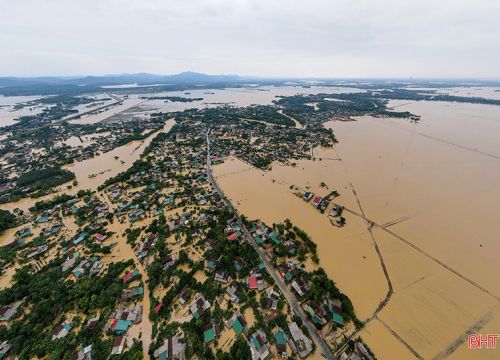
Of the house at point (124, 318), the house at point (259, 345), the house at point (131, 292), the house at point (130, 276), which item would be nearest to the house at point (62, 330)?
the house at point (124, 318)

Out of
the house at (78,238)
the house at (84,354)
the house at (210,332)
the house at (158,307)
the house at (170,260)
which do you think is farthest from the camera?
the house at (78,238)

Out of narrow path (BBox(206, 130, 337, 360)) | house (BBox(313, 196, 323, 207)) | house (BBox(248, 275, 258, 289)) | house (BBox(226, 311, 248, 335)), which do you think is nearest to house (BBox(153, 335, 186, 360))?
house (BBox(226, 311, 248, 335))

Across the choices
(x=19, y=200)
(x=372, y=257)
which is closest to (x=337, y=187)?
(x=372, y=257)

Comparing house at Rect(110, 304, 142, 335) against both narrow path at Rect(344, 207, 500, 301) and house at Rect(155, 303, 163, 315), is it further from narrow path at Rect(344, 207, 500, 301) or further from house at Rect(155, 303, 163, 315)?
narrow path at Rect(344, 207, 500, 301)

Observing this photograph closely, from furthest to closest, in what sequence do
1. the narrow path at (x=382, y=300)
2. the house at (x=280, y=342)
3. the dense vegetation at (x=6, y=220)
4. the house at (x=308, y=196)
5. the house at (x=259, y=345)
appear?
the house at (x=308, y=196) → the dense vegetation at (x=6, y=220) → the narrow path at (x=382, y=300) → the house at (x=280, y=342) → the house at (x=259, y=345)

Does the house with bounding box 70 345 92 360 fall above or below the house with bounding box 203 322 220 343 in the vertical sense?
below

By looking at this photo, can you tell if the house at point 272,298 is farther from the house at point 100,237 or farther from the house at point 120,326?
the house at point 100,237

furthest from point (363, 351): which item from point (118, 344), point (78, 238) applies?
point (78, 238)

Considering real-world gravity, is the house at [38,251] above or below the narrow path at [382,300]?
above
